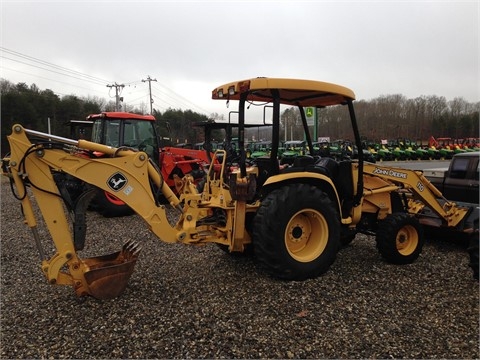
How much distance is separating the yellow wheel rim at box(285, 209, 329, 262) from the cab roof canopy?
140cm

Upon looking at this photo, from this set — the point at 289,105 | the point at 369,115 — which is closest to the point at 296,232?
the point at 289,105

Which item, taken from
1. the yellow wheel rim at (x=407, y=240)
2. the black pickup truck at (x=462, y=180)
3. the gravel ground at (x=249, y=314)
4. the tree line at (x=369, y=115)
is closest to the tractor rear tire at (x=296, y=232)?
the gravel ground at (x=249, y=314)

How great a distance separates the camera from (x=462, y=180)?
6.47 m

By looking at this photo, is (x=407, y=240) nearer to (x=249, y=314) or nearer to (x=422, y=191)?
(x=422, y=191)

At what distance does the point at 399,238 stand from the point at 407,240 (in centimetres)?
15

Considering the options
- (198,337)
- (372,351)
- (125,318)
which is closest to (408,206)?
(372,351)

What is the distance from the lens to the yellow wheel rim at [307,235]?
4316mm

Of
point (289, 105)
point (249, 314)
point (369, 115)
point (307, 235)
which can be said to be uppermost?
point (369, 115)

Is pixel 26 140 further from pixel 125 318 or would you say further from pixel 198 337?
pixel 198 337

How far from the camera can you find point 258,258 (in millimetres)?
4078

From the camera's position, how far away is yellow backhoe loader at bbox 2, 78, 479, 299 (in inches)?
143

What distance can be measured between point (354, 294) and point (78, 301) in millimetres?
2800

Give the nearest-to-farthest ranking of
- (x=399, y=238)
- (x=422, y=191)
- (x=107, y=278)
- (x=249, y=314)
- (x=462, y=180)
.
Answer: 1. (x=249, y=314)
2. (x=107, y=278)
3. (x=399, y=238)
4. (x=422, y=191)
5. (x=462, y=180)

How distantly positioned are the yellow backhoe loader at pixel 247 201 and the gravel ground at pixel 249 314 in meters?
0.33
